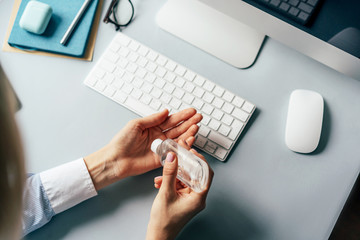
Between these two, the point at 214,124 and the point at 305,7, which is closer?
the point at 305,7

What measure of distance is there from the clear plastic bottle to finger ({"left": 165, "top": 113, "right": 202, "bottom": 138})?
0.14ft

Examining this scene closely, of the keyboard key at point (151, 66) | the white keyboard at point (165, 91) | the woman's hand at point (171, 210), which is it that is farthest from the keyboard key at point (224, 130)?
the keyboard key at point (151, 66)

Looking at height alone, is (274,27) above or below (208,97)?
above

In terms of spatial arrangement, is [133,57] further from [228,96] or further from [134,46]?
[228,96]

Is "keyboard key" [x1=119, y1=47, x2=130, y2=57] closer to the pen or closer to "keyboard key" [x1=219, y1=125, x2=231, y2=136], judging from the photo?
the pen

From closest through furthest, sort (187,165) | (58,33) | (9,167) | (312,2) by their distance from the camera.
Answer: (9,167) → (312,2) → (187,165) → (58,33)

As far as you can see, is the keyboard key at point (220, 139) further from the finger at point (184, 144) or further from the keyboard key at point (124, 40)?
the keyboard key at point (124, 40)

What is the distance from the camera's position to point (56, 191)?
2.24 feet

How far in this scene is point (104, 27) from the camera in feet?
2.64

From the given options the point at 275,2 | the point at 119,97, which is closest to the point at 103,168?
the point at 119,97

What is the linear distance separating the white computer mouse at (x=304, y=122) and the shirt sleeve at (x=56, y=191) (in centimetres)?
45

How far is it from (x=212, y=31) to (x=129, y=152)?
35 cm

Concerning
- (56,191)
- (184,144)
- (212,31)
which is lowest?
(56,191)

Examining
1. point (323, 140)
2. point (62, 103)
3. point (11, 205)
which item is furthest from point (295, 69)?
point (11, 205)
